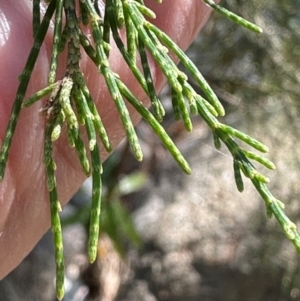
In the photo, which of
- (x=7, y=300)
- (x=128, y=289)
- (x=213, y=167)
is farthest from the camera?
(x=213, y=167)

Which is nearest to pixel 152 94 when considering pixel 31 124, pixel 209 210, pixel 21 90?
pixel 21 90

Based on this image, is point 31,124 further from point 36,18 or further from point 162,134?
point 162,134

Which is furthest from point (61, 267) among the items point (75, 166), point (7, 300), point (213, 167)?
point (213, 167)

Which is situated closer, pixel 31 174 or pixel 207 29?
Result: pixel 31 174

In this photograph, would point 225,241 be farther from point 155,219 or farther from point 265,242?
point 155,219

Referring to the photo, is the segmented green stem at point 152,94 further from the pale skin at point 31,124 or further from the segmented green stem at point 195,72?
the pale skin at point 31,124

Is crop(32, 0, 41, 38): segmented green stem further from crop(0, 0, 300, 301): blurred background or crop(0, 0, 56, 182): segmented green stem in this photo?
crop(0, 0, 300, 301): blurred background
